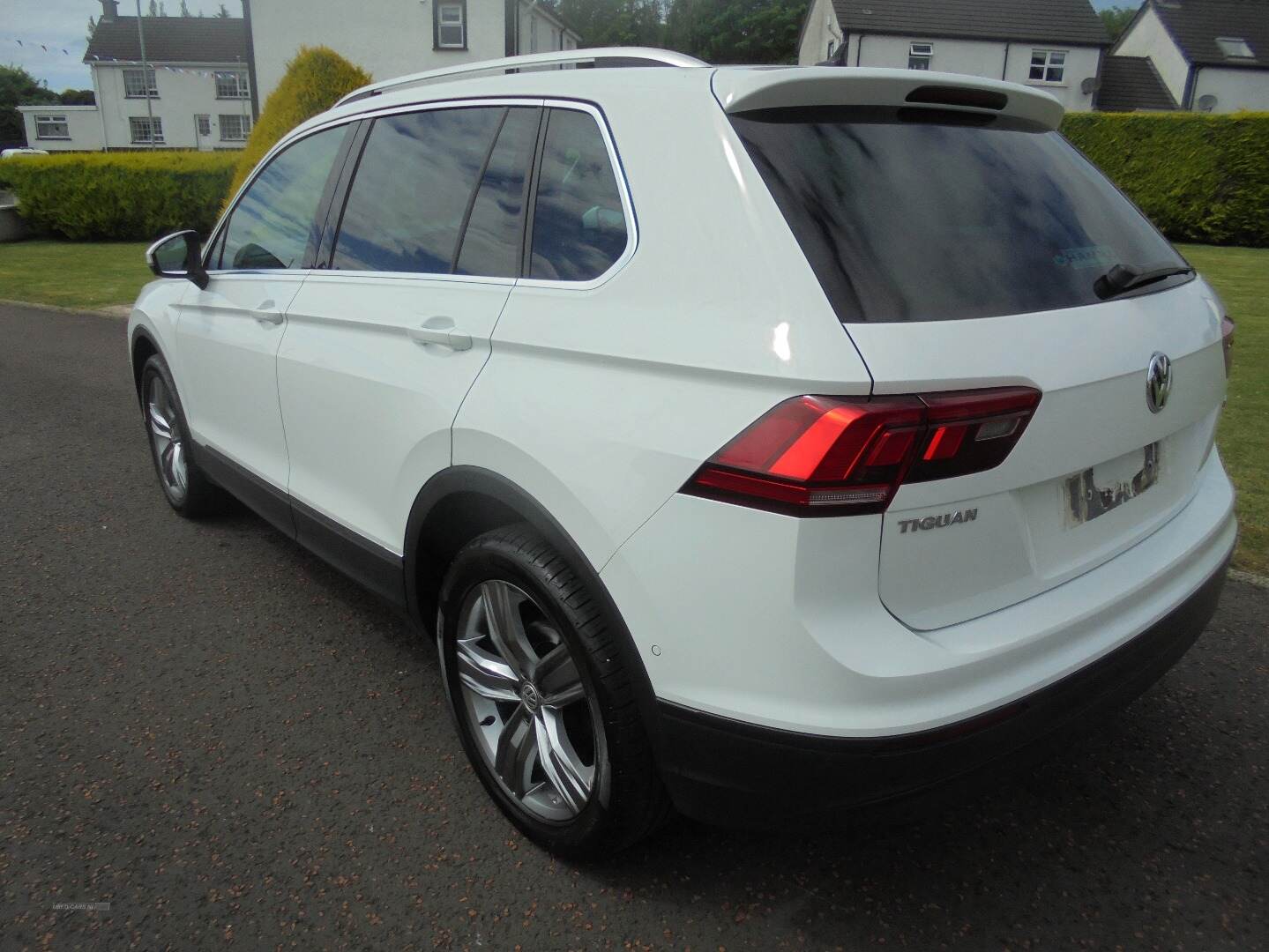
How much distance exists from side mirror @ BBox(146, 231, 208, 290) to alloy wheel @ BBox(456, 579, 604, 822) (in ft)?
7.57

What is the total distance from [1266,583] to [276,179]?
4238 mm

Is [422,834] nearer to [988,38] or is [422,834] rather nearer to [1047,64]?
[988,38]

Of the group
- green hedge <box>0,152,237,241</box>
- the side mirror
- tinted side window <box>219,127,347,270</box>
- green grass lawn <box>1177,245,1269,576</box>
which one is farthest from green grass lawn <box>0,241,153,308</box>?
green grass lawn <box>1177,245,1269,576</box>

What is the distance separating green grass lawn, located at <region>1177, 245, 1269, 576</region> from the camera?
4.52 meters

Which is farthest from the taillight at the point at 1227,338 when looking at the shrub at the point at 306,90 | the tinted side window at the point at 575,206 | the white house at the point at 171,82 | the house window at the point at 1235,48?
the white house at the point at 171,82

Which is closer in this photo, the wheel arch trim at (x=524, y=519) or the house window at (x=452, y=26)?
the wheel arch trim at (x=524, y=519)

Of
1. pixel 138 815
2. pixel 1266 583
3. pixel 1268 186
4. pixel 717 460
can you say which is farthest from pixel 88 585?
pixel 1268 186

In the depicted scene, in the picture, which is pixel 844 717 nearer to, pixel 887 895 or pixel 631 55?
pixel 887 895

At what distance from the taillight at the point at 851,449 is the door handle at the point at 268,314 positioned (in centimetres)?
216

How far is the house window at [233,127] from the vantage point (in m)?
55.5

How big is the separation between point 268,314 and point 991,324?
8.27 ft

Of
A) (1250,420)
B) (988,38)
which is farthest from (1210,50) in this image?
(1250,420)

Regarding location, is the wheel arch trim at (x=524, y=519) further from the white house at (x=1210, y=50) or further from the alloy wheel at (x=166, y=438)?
the white house at (x=1210, y=50)

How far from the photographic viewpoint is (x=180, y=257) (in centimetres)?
417
